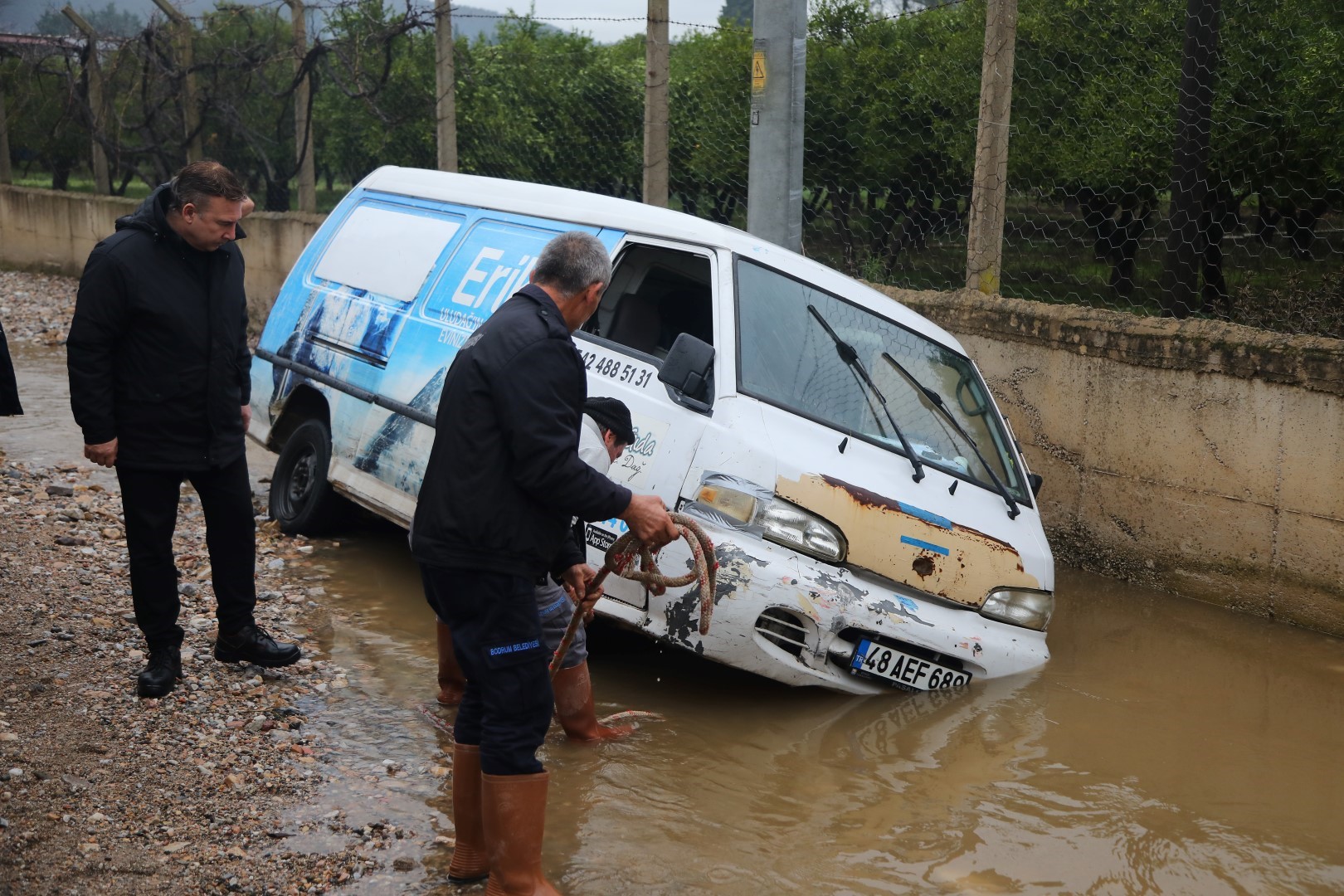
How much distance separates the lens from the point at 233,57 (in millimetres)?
16219

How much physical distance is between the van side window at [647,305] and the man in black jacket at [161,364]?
1.62 metres

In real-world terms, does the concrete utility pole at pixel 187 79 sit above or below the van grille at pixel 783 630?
above

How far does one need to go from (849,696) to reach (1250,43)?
18.0ft

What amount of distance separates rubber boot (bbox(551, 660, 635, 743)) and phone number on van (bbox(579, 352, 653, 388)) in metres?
1.23

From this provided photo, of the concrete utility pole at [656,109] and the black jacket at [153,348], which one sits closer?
the black jacket at [153,348]

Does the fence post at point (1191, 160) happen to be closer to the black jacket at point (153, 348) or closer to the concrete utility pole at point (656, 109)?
the concrete utility pole at point (656, 109)

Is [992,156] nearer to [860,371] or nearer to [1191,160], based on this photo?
[1191,160]

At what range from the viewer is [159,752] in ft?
14.5

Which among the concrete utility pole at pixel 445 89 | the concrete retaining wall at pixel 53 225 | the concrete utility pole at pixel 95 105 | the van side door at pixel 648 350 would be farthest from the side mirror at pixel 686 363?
the concrete utility pole at pixel 95 105

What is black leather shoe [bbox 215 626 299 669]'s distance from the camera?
519 cm

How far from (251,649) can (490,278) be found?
6.57ft

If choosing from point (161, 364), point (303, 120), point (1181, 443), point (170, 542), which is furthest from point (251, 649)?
point (303, 120)

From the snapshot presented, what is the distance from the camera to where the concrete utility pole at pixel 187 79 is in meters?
16.0

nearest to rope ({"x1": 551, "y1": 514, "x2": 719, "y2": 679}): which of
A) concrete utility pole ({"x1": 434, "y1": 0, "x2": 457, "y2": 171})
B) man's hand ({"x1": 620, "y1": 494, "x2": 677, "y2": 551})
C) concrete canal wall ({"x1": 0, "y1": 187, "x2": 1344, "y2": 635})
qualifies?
man's hand ({"x1": 620, "y1": 494, "x2": 677, "y2": 551})
